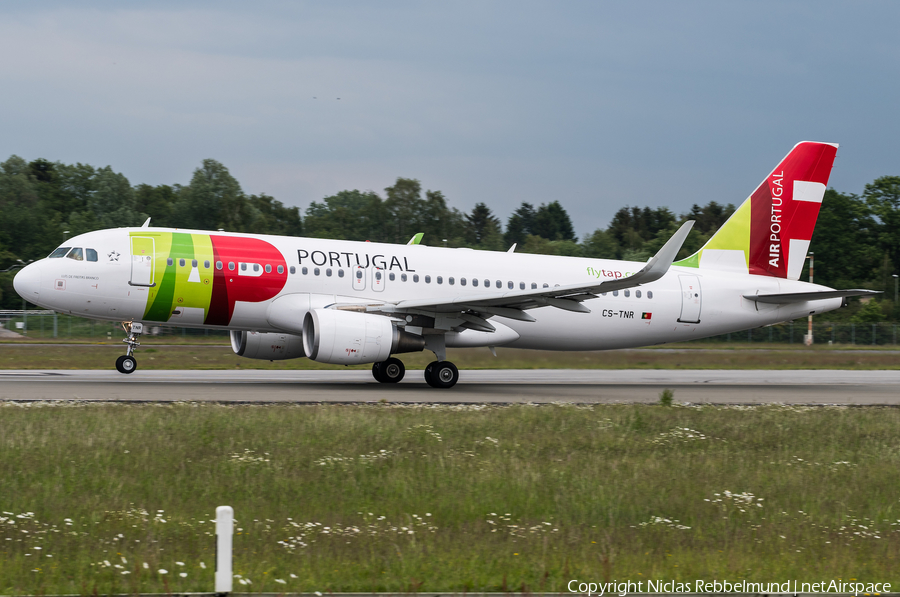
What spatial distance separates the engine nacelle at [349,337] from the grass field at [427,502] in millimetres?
5500

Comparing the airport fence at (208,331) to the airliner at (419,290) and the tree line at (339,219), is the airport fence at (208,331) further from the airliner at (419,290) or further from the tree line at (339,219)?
the airliner at (419,290)

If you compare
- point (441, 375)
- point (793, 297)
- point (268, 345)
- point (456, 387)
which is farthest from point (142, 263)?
point (793, 297)

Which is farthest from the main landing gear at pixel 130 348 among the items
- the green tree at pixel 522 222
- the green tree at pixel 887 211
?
the green tree at pixel 522 222

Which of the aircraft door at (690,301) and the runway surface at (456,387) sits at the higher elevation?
the aircraft door at (690,301)

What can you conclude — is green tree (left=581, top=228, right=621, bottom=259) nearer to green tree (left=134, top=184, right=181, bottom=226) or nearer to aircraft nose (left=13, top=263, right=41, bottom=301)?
green tree (left=134, top=184, right=181, bottom=226)

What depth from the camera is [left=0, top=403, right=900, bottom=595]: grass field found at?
6.36m

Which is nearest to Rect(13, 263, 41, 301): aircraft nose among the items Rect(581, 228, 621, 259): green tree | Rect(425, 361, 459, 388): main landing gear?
Rect(425, 361, 459, 388): main landing gear

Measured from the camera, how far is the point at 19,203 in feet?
301

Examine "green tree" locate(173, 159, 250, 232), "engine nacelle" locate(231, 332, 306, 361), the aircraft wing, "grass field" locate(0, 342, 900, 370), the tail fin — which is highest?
"green tree" locate(173, 159, 250, 232)

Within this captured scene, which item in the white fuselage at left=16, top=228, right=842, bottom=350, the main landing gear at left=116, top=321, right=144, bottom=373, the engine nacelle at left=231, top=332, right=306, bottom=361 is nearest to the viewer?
the white fuselage at left=16, top=228, right=842, bottom=350

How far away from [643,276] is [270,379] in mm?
10219

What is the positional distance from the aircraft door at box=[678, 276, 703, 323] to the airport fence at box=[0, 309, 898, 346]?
79.2 ft

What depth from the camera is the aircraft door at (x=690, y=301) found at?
24.6 m

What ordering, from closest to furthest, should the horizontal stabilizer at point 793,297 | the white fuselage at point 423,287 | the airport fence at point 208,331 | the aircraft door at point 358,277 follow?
1. the white fuselage at point 423,287
2. the aircraft door at point 358,277
3. the horizontal stabilizer at point 793,297
4. the airport fence at point 208,331
